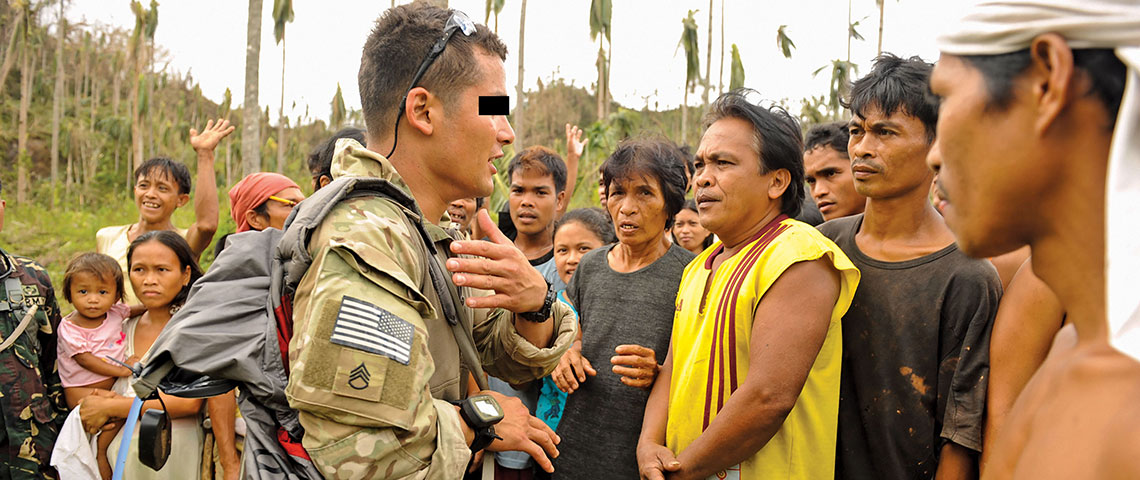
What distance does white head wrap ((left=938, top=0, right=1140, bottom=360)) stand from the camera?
812mm

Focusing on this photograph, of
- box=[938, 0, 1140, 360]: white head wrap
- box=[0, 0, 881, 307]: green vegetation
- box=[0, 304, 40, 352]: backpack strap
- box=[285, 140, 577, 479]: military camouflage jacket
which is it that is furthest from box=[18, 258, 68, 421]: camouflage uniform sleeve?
box=[0, 0, 881, 307]: green vegetation

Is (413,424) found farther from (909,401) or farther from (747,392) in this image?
(909,401)

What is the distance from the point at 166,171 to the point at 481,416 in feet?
13.5

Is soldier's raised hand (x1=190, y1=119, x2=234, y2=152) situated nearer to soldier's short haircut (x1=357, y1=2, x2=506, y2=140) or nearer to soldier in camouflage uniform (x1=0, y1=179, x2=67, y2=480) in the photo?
soldier in camouflage uniform (x1=0, y1=179, x2=67, y2=480)

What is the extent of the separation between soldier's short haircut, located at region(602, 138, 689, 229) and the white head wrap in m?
2.38

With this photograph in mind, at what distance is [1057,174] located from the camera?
948mm

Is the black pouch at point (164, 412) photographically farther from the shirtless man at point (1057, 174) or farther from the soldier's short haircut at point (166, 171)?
the soldier's short haircut at point (166, 171)

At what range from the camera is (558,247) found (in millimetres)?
4082

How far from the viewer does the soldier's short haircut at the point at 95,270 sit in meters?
3.94

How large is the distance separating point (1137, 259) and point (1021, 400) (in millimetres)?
442

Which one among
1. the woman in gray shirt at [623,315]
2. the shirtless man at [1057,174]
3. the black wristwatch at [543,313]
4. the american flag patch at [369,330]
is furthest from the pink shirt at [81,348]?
the shirtless man at [1057,174]

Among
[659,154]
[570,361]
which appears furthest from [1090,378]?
[659,154]

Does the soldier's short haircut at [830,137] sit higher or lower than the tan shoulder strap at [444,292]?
higher

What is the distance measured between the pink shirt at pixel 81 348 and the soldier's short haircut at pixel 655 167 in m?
2.95
